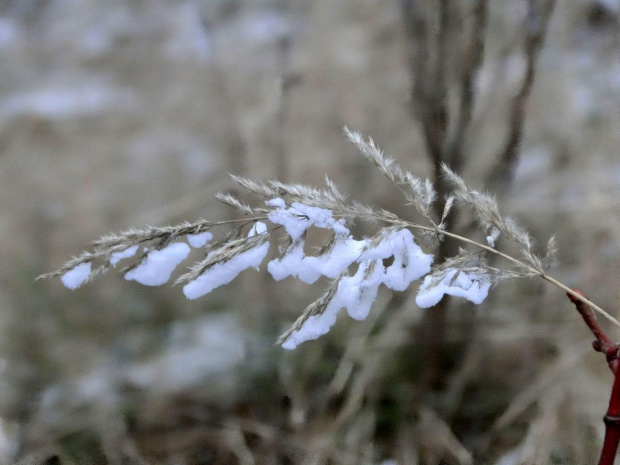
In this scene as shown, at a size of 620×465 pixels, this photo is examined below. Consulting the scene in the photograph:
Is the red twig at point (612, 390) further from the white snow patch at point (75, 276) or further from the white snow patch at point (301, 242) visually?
the white snow patch at point (75, 276)

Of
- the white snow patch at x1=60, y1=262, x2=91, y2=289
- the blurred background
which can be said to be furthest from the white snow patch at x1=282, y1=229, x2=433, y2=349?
the blurred background

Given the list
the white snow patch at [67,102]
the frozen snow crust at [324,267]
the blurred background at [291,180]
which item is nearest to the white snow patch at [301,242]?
the frozen snow crust at [324,267]

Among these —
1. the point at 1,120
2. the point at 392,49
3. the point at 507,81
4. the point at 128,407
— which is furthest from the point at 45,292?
the point at 507,81

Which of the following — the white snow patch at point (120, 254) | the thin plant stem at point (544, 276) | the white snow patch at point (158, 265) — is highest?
the white snow patch at point (120, 254)

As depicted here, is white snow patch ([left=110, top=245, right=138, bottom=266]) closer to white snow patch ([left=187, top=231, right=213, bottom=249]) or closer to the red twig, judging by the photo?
white snow patch ([left=187, top=231, right=213, bottom=249])

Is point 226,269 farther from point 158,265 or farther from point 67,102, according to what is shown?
point 67,102

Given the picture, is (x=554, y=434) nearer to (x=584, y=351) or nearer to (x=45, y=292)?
(x=584, y=351)
